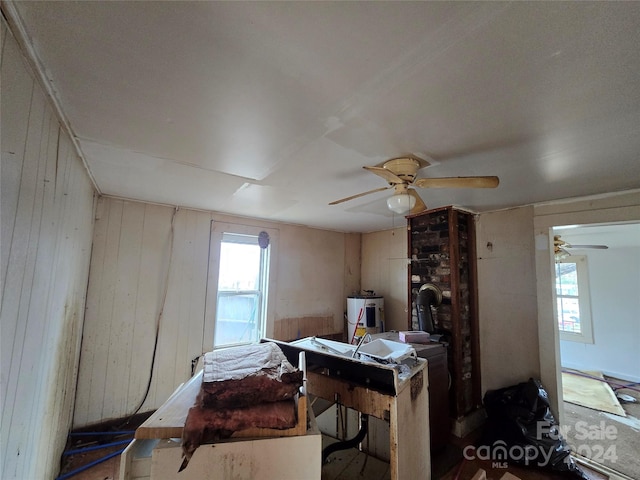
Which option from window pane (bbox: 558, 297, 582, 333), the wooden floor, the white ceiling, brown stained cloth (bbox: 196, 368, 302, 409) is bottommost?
the wooden floor

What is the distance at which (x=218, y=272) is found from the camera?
306 centimetres

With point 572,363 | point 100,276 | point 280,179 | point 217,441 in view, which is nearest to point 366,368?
point 217,441

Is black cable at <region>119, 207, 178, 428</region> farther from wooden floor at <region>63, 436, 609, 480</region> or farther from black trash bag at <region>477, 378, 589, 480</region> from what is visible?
black trash bag at <region>477, 378, 589, 480</region>

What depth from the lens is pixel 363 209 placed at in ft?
9.41

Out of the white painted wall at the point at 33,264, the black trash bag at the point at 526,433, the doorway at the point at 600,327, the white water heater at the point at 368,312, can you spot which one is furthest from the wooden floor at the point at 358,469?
the white water heater at the point at 368,312

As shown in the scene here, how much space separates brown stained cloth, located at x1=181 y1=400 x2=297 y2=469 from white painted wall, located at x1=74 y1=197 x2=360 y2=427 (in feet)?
7.14

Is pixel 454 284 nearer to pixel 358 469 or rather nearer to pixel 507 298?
pixel 507 298

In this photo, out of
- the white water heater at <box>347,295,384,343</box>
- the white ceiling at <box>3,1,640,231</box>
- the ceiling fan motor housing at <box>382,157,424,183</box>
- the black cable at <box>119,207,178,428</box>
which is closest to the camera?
the white ceiling at <box>3,1,640,231</box>

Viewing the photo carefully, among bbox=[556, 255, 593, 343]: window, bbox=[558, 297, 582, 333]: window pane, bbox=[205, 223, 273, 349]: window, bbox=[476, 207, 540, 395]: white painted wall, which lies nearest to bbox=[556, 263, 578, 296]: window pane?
bbox=[556, 255, 593, 343]: window

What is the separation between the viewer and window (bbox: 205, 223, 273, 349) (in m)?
3.04

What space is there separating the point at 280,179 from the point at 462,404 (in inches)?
107

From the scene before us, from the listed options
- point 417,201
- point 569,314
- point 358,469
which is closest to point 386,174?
point 417,201

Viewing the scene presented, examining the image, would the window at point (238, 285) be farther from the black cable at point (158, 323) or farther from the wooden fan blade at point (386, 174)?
the wooden fan blade at point (386, 174)

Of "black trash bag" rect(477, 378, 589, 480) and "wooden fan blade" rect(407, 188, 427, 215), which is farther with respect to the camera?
"black trash bag" rect(477, 378, 589, 480)
